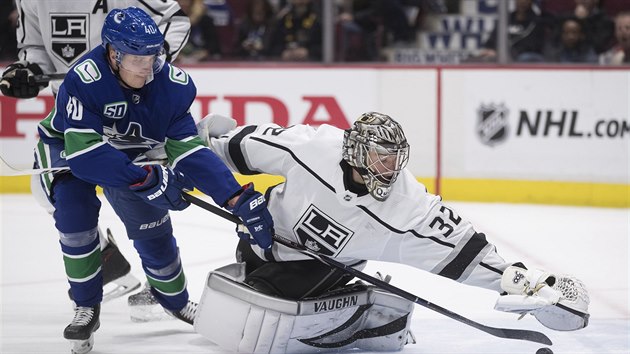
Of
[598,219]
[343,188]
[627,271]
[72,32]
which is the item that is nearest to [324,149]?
[343,188]

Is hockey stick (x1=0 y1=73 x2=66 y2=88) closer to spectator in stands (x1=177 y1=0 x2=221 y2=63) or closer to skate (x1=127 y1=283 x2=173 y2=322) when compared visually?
skate (x1=127 y1=283 x2=173 y2=322)

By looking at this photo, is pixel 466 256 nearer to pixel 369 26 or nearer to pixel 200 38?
pixel 369 26

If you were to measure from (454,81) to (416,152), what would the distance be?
1.51 feet

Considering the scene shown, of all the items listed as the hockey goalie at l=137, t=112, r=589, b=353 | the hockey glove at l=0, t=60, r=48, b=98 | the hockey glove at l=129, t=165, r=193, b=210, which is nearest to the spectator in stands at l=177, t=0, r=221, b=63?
the hockey glove at l=0, t=60, r=48, b=98

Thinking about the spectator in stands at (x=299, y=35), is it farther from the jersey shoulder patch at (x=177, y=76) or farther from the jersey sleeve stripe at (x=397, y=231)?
the jersey sleeve stripe at (x=397, y=231)

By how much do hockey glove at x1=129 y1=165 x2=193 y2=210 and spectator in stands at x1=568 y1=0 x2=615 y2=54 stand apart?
3.80m

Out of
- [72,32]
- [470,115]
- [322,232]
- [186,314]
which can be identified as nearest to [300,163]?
[322,232]

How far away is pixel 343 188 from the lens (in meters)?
3.04

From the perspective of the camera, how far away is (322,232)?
10.2 feet

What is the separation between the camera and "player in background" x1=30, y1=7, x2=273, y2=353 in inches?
116

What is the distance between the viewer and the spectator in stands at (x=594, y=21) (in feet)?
20.3

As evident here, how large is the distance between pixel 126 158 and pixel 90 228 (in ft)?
1.23

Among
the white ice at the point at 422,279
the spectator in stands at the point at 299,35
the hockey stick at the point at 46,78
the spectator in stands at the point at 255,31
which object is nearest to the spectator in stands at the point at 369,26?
the spectator in stands at the point at 299,35

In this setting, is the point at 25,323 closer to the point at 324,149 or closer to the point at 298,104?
the point at 324,149
